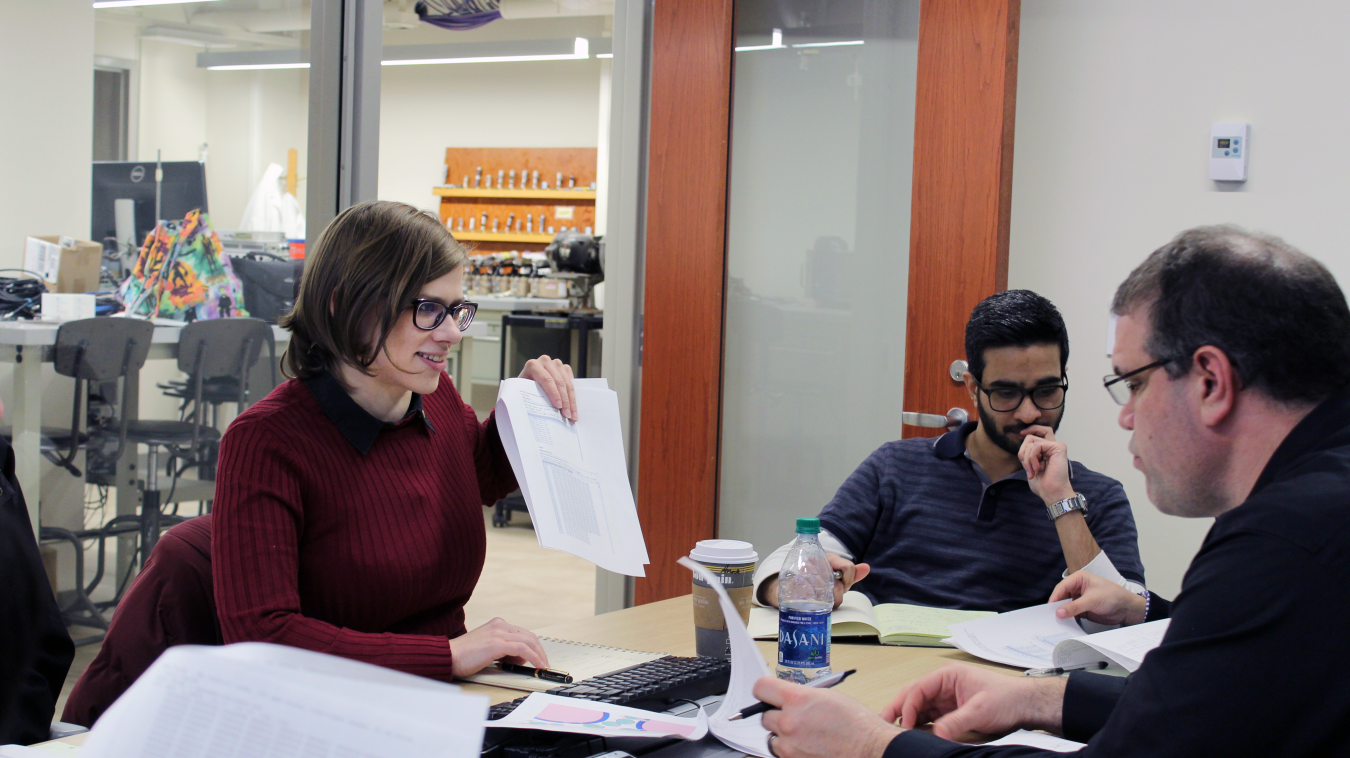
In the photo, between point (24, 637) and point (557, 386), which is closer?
point (24, 637)

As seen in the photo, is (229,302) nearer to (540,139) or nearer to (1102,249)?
(1102,249)

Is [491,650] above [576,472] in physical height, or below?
below

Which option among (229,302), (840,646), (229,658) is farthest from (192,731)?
(229,302)

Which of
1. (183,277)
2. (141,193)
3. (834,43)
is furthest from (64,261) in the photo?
(834,43)

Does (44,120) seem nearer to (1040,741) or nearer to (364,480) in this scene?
(364,480)

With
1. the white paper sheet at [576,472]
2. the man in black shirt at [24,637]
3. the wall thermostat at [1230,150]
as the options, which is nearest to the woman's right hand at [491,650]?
the white paper sheet at [576,472]

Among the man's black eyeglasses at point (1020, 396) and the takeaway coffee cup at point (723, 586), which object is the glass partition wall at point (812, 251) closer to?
the man's black eyeglasses at point (1020, 396)

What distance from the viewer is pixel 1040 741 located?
43.9 inches

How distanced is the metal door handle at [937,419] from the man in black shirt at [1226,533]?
1.36 meters

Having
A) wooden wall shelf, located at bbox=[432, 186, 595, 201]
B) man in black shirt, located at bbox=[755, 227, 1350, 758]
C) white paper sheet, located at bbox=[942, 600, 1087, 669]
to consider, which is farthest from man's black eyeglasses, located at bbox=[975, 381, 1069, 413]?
wooden wall shelf, located at bbox=[432, 186, 595, 201]

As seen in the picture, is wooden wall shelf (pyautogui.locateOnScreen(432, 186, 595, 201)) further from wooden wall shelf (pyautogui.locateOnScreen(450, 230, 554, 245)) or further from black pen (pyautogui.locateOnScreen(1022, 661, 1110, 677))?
black pen (pyautogui.locateOnScreen(1022, 661, 1110, 677))

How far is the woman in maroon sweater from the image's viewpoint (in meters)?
1.29

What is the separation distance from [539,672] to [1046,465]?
959mm

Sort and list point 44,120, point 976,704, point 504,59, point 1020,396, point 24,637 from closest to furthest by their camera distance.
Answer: point 976,704 → point 24,637 → point 1020,396 → point 44,120 → point 504,59
